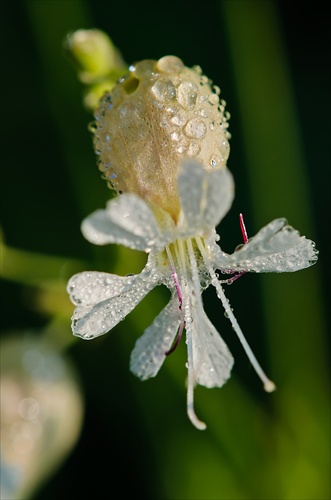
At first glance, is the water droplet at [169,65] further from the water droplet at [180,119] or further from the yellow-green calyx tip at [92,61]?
the yellow-green calyx tip at [92,61]

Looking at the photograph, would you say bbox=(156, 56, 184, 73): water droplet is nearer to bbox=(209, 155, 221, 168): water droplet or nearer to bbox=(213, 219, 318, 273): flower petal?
bbox=(209, 155, 221, 168): water droplet

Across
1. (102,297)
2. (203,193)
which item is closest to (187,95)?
(203,193)

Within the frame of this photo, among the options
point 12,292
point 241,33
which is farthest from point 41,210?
point 241,33

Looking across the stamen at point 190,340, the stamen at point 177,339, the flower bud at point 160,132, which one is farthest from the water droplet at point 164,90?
the stamen at point 177,339

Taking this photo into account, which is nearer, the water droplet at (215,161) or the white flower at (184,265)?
the white flower at (184,265)

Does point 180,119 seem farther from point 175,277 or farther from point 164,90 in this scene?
point 175,277

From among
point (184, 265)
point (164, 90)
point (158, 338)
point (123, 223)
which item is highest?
point (164, 90)

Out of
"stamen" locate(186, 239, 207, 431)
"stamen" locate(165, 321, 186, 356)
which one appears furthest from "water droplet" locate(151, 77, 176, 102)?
"stamen" locate(165, 321, 186, 356)

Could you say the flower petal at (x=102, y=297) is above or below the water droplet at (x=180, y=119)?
below
